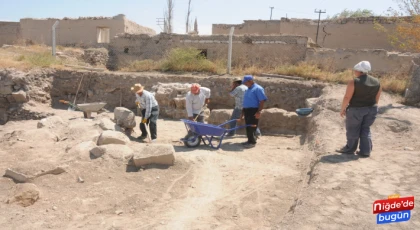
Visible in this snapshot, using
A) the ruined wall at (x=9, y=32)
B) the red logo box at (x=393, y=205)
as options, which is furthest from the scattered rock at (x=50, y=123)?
the ruined wall at (x=9, y=32)

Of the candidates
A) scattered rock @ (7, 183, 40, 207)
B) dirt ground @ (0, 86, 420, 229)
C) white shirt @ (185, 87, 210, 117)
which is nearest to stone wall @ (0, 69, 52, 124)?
dirt ground @ (0, 86, 420, 229)

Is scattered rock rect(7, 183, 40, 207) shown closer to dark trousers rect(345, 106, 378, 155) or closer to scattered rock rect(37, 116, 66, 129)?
scattered rock rect(37, 116, 66, 129)

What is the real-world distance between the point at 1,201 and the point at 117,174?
153 centimetres

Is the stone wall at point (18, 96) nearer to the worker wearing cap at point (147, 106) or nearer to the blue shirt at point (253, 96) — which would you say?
the worker wearing cap at point (147, 106)

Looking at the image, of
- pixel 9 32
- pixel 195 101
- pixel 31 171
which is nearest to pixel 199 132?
pixel 195 101

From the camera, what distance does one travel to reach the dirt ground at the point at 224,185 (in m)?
3.32

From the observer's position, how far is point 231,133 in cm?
812

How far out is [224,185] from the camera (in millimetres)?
5027

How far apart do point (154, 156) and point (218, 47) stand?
9.80 meters

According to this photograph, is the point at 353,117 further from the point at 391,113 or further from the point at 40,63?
the point at 40,63

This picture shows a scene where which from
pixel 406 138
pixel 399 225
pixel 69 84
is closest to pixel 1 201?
pixel 399 225

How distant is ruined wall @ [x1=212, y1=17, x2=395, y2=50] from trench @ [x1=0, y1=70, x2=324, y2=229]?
6.61 meters

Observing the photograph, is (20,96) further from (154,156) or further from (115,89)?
(154,156)

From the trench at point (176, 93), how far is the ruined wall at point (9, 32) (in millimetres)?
9588
